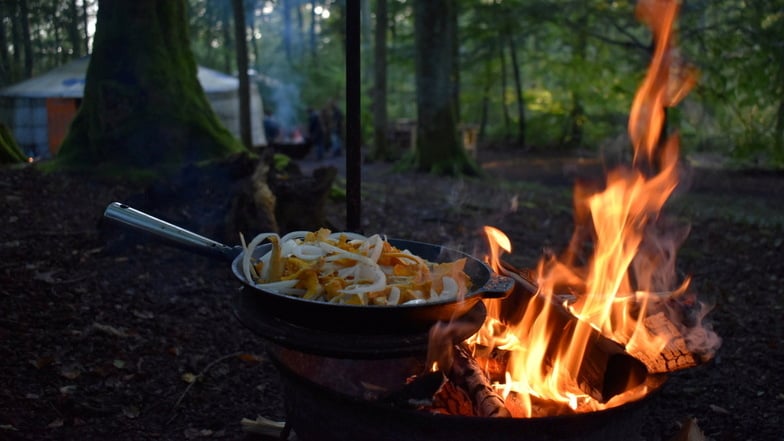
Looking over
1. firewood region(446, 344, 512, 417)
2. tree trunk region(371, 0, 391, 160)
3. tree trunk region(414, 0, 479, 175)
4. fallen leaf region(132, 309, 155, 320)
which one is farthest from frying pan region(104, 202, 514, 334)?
tree trunk region(371, 0, 391, 160)

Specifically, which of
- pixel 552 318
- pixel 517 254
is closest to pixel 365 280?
pixel 552 318

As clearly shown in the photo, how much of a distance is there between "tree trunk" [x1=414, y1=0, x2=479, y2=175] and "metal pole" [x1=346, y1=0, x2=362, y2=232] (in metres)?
11.7

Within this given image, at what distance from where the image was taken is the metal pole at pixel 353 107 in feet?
11.7

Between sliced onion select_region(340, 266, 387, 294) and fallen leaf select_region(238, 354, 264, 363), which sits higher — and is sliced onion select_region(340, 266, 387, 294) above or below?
above

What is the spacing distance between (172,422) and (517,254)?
5112 millimetres

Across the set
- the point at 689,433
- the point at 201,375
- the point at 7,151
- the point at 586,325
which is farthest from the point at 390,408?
the point at 7,151

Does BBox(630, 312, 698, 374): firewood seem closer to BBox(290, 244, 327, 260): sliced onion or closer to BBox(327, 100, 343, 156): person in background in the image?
BBox(290, 244, 327, 260): sliced onion

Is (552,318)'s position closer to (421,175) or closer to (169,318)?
(169,318)

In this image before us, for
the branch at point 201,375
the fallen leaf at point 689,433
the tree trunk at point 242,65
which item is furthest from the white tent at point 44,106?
the fallen leaf at point 689,433

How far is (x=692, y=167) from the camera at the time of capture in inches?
766

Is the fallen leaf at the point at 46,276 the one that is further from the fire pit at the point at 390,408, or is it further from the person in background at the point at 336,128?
the person in background at the point at 336,128

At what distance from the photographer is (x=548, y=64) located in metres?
21.1

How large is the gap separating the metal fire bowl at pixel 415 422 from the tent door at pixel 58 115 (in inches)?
897

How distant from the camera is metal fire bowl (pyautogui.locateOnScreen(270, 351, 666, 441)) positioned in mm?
2396
